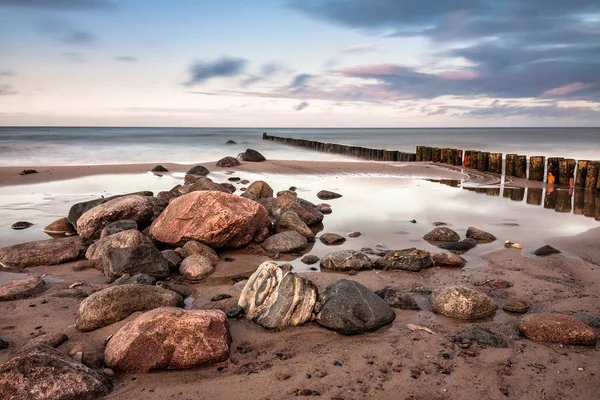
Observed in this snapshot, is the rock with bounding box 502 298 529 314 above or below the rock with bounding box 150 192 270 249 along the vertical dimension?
below

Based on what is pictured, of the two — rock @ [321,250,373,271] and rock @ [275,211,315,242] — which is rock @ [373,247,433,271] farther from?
rock @ [275,211,315,242]

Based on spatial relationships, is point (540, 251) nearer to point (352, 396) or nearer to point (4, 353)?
point (352, 396)

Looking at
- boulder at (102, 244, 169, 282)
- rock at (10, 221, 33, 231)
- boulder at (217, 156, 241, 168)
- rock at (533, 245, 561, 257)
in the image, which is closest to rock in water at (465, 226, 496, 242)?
rock at (533, 245, 561, 257)

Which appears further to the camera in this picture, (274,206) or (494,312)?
(274,206)

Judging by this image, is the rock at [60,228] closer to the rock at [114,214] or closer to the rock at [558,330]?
the rock at [114,214]

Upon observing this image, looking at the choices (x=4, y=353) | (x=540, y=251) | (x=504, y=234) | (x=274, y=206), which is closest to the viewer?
(x=4, y=353)

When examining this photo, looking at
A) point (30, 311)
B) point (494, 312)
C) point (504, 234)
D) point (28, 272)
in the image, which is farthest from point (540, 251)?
point (28, 272)

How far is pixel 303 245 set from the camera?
24.2 feet

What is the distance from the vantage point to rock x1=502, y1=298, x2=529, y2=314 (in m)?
4.84

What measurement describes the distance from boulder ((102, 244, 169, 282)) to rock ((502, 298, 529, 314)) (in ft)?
13.6

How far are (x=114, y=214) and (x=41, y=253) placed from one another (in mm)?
1557

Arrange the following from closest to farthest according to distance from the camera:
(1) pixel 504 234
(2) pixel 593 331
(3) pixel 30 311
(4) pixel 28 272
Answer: (2) pixel 593 331, (3) pixel 30 311, (4) pixel 28 272, (1) pixel 504 234

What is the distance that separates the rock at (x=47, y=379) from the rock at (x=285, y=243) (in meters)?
4.05

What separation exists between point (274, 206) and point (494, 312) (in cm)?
552
